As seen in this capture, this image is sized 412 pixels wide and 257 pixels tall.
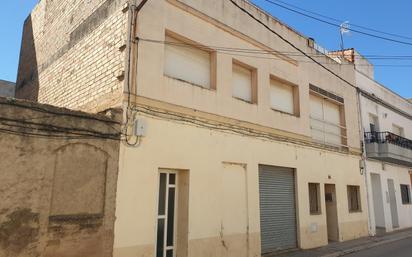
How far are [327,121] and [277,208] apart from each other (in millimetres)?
5336

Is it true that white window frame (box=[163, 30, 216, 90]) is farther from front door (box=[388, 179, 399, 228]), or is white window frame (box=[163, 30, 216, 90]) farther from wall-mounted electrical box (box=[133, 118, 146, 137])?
front door (box=[388, 179, 399, 228])

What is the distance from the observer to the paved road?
37.7 ft

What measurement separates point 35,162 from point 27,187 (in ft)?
1.41

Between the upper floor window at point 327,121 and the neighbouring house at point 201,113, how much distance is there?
9 cm

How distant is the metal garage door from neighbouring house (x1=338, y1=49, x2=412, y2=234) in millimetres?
6235

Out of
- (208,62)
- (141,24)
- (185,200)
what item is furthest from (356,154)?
(141,24)

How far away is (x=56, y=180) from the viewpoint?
21.5ft

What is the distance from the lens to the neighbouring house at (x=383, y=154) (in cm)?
1723

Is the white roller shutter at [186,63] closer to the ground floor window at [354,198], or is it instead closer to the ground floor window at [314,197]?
the ground floor window at [314,197]

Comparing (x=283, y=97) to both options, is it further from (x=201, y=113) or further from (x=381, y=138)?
(x=381, y=138)

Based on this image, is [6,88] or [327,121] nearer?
[327,121]

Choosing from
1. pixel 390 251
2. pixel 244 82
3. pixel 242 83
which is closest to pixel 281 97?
pixel 244 82

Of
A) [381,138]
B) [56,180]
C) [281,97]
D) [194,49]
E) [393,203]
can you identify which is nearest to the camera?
[56,180]

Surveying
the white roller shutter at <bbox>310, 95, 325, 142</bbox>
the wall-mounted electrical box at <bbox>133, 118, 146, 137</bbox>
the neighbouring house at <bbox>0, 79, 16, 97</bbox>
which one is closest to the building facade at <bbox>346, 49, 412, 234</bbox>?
the white roller shutter at <bbox>310, 95, 325, 142</bbox>
